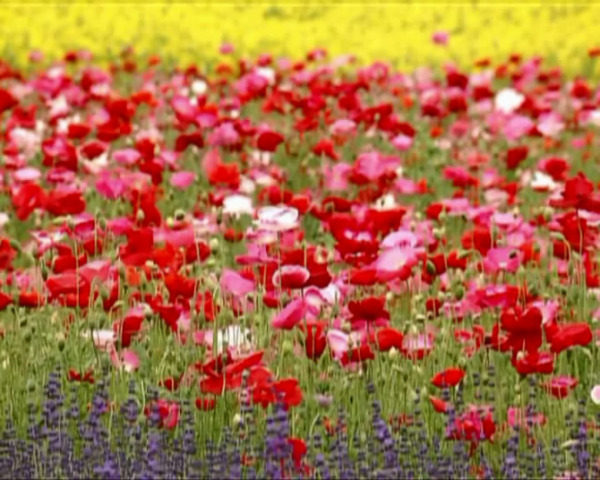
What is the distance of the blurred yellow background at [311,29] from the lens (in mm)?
10766

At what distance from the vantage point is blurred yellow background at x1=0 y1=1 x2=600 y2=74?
35.3ft

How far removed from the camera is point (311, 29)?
467 inches

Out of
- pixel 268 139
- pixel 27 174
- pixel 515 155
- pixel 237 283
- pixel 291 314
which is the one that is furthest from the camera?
pixel 515 155

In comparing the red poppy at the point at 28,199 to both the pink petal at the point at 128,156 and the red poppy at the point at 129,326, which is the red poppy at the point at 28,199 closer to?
the pink petal at the point at 128,156

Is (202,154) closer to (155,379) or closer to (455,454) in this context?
(155,379)

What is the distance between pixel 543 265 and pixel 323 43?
677cm

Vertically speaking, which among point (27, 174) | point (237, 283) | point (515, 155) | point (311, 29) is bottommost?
point (311, 29)

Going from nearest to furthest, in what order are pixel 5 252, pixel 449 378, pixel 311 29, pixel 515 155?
pixel 449 378 → pixel 5 252 → pixel 515 155 → pixel 311 29

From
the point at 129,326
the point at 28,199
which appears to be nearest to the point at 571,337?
the point at 129,326

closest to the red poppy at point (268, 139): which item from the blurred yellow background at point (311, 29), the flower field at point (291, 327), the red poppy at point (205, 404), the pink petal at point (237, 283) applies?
the flower field at point (291, 327)

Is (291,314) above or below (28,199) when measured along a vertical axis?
above

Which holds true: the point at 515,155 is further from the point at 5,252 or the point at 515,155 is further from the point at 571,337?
the point at 571,337

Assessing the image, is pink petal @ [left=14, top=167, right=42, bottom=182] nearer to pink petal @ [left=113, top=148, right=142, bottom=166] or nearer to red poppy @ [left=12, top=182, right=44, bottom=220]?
pink petal @ [left=113, top=148, right=142, bottom=166]

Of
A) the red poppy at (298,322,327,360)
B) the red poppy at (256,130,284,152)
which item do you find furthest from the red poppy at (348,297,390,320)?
the red poppy at (256,130,284,152)
